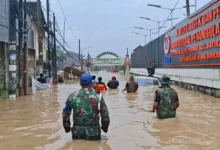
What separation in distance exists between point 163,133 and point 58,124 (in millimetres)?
2968

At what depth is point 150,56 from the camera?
153 feet

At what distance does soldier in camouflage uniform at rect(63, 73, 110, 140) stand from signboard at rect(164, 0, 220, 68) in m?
12.8

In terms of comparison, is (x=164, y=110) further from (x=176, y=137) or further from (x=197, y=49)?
(x=197, y=49)

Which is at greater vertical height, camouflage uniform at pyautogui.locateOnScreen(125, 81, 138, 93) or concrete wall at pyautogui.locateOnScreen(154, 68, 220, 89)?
concrete wall at pyautogui.locateOnScreen(154, 68, 220, 89)

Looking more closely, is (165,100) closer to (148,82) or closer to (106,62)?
(148,82)

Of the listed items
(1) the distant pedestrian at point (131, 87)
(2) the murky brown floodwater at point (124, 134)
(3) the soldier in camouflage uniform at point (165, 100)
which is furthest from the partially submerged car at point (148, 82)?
(3) the soldier in camouflage uniform at point (165, 100)

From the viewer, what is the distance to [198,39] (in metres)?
22.2

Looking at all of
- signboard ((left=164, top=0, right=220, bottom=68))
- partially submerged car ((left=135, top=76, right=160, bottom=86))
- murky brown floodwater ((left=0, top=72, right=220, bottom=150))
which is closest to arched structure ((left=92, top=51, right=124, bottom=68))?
signboard ((left=164, top=0, right=220, bottom=68))

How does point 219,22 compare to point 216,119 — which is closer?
point 216,119

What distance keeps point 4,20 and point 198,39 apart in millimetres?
11110

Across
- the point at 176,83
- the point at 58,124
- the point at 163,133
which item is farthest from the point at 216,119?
the point at 176,83

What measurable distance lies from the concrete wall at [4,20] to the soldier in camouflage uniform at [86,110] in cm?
1585

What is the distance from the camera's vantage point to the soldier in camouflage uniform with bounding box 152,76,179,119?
9148 mm

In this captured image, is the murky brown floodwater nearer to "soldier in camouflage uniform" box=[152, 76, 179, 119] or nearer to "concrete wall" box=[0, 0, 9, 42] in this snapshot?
"soldier in camouflage uniform" box=[152, 76, 179, 119]
